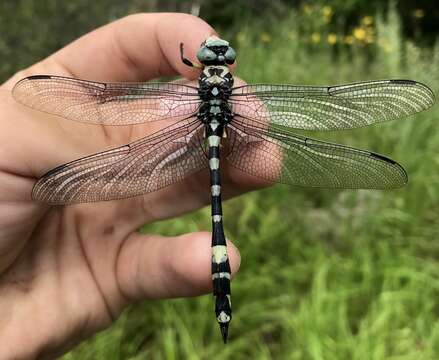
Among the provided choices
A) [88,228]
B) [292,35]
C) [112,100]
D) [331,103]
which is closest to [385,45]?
[292,35]

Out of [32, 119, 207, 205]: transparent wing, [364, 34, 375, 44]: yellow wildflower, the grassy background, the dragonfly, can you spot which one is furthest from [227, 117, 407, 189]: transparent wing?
[364, 34, 375, 44]: yellow wildflower

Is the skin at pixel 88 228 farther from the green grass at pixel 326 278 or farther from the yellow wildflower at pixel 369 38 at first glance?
the yellow wildflower at pixel 369 38

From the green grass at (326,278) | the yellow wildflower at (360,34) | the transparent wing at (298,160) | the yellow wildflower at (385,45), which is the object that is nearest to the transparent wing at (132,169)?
the transparent wing at (298,160)

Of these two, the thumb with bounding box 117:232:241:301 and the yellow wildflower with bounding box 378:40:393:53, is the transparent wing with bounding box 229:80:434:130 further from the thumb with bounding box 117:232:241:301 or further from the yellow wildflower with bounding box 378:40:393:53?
the yellow wildflower with bounding box 378:40:393:53

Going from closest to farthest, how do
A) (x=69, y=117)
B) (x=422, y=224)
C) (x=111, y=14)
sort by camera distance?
(x=69, y=117) → (x=422, y=224) → (x=111, y=14)

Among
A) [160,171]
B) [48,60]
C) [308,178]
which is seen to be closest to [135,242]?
[160,171]

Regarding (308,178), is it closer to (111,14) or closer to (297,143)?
(297,143)
